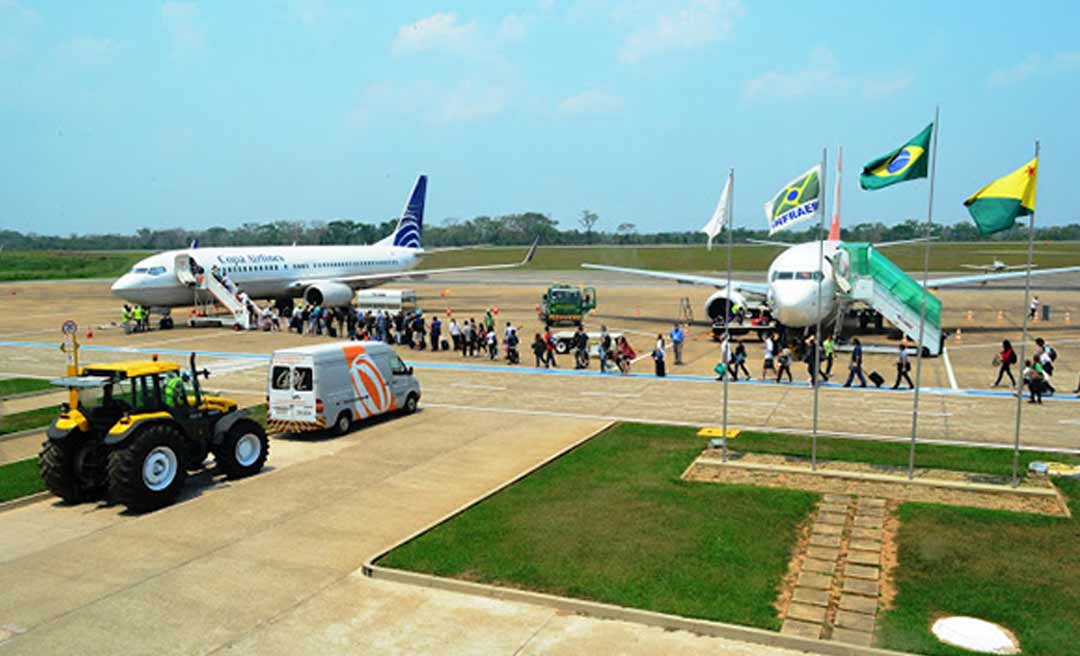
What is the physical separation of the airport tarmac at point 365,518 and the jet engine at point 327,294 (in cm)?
1375

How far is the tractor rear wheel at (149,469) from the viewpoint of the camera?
14.3m

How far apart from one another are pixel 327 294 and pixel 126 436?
34.7m

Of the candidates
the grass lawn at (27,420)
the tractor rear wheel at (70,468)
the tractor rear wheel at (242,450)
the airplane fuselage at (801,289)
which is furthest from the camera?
the airplane fuselage at (801,289)

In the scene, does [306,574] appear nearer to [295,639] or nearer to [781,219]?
[295,639]

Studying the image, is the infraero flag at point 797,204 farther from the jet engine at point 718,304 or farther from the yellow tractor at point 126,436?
the jet engine at point 718,304

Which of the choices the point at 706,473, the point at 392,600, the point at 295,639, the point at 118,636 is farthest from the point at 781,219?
the point at 118,636

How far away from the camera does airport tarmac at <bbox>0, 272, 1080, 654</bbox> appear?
400 inches

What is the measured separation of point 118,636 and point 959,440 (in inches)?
710

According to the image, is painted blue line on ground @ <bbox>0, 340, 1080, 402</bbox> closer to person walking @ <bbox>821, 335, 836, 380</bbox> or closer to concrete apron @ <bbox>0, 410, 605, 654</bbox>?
person walking @ <bbox>821, 335, 836, 380</bbox>

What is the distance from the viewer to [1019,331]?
4128 cm

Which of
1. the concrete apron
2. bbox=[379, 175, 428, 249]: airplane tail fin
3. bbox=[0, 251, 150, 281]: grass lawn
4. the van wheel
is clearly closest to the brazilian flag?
the concrete apron

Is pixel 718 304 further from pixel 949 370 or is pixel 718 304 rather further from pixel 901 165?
pixel 901 165

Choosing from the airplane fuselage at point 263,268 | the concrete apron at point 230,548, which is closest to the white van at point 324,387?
the concrete apron at point 230,548

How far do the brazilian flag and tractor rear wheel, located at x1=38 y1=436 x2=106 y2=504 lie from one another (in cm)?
1617
